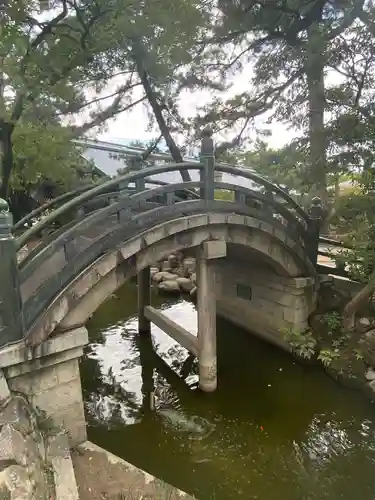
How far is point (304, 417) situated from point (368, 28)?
7.59 metres

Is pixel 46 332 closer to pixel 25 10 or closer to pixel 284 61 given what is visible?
pixel 25 10

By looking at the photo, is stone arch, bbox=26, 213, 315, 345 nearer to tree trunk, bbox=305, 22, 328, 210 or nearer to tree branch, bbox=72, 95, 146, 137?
tree trunk, bbox=305, 22, 328, 210

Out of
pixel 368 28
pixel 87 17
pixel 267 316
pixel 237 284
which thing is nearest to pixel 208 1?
pixel 87 17

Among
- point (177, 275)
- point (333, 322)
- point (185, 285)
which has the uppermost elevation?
point (333, 322)

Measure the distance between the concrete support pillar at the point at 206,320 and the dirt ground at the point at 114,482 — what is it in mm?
3330

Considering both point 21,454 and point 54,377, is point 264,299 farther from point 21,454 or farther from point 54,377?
point 21,454

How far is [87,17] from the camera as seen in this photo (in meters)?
8.68

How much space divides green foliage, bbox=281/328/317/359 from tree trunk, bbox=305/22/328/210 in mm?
3633

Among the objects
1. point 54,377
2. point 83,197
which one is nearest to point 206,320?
point 54,377

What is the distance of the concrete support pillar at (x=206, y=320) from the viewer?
838 centimetres

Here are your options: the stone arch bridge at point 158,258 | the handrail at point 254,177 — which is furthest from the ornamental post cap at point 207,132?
the handrail at point 254,177

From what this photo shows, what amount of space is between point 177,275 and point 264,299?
5.78 metres

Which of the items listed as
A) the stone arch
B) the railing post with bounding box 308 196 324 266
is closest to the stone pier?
the stone arch

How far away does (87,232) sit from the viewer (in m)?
8.24
